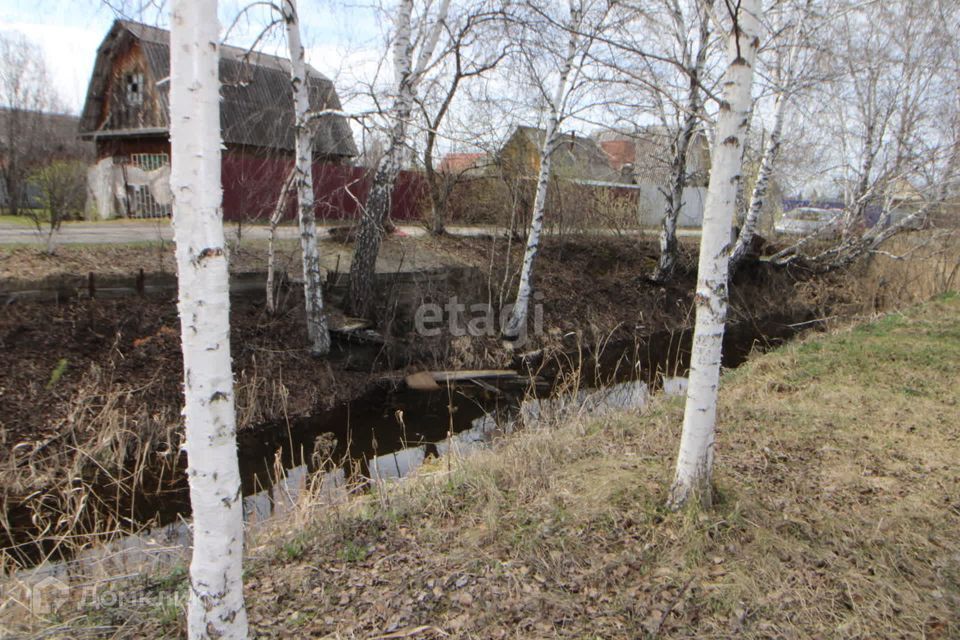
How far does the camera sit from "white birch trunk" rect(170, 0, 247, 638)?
2350 millimetres

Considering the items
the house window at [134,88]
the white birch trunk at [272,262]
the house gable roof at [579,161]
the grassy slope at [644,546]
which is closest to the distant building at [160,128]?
the house window at [134,88]

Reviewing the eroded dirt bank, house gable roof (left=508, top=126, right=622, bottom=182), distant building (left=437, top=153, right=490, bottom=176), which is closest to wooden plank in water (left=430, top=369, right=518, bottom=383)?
the eroded dirt bank

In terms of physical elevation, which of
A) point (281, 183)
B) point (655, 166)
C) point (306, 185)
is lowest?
point (306, 185)

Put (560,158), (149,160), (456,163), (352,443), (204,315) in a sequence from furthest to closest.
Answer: (149,160), (560,158), (456,163), (352,443), (204,315)

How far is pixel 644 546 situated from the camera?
3.82 m

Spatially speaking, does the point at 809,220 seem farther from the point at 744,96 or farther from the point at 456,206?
the point at 744,96

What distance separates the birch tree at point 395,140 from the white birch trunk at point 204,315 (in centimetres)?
567

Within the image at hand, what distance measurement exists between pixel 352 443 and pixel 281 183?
18.3ft

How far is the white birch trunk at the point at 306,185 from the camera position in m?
8.16

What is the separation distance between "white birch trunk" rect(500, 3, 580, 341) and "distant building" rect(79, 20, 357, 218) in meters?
3.50

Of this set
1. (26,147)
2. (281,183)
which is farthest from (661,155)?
(26,147)

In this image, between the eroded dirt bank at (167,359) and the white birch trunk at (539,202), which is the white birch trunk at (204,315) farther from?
the white birch trunk at (539,202)

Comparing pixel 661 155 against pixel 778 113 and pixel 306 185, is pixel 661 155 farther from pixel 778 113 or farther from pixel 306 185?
pixel 306 185

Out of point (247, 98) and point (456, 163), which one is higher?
point (247, 98)
